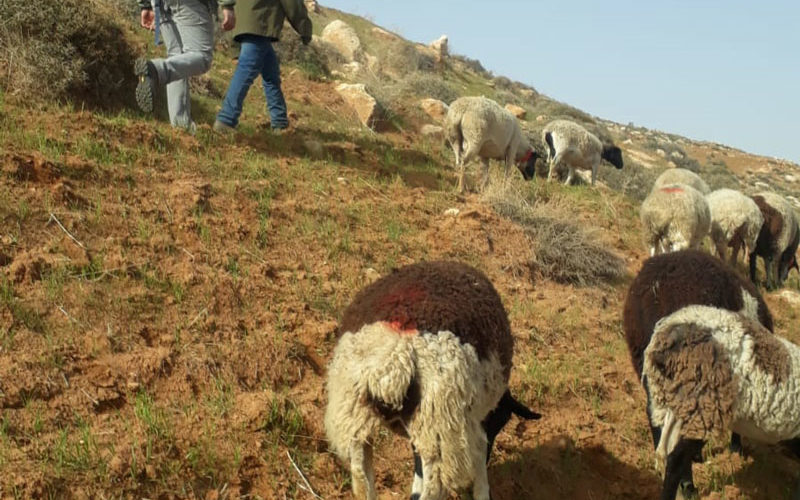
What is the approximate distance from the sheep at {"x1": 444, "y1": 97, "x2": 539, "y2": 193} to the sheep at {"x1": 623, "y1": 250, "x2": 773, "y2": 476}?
15.5 ft

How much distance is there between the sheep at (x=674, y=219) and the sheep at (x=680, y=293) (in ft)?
12.7

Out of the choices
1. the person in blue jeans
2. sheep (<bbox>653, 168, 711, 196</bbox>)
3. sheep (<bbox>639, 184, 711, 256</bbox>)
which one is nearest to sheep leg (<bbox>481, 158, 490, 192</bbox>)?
sheep (<bbox>639, 184, 711, 256</bbox>)

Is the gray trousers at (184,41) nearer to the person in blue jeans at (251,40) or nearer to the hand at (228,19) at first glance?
the hand at (228,19)

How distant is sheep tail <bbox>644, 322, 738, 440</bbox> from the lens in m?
3.56

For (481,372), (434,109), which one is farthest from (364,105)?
(481,372)

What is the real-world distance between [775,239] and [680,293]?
8.51m

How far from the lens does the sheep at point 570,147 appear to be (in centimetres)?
1504

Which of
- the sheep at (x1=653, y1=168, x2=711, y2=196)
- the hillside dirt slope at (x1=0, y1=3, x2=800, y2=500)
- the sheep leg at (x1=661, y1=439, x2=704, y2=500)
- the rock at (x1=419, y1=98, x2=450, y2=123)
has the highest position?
the sheep at (x1=653, y1=168, x2=711, y2=196)

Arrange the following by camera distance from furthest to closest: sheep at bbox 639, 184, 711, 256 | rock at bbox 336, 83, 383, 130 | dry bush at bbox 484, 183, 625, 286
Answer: rock at bbox 336, 83, 383, 130, sheep at bbox 639, 184, 711, 256, dry bush at bbox 484, 183, 625, 286

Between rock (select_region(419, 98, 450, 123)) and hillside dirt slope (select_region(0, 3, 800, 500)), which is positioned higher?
rock (select_region(419, 98, 450, 123))

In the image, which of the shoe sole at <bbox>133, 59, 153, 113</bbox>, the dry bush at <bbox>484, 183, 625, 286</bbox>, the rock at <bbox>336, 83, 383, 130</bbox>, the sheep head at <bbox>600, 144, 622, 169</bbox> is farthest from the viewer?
the sheep head at <bbox>600, 144, 622, 169</bbox>

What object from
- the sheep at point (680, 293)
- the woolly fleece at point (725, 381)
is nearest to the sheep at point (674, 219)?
the sheep at point (680, 293)

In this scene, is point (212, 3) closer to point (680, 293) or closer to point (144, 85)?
point (144, 85)

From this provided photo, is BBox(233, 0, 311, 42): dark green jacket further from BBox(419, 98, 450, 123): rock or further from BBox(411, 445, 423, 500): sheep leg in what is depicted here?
BBox(419, 98, 450, 123): rock
